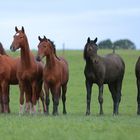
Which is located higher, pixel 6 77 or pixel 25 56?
pixel 25 56

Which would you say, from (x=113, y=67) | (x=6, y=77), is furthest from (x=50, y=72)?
(x=113, y=67)

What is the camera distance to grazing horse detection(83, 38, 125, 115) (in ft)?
61.4

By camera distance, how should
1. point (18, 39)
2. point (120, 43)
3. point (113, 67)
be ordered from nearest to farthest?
point (18, 39)
point (113, 67)
point (120, 43)

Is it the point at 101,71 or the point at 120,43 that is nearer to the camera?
the point at 101,71

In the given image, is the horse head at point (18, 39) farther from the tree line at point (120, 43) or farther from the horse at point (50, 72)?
the tree line at point (120, 43)

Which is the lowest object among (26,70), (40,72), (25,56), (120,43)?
(120,43)

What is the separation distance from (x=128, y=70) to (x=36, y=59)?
31.4 m

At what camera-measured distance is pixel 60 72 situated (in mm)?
18766

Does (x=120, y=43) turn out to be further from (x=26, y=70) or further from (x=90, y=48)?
(x=26, y=70)

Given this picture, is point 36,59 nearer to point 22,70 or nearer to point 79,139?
point 22,70

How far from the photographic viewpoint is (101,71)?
19422 mm

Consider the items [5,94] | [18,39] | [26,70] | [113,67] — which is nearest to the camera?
[18,39]

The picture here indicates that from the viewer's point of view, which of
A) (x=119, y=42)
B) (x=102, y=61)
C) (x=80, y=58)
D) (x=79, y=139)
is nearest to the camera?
(x=79, y=139)

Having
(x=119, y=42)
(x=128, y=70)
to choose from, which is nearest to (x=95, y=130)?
(x=128, y=70)
